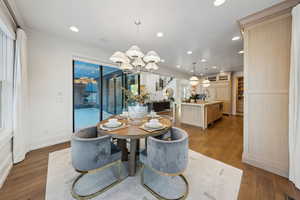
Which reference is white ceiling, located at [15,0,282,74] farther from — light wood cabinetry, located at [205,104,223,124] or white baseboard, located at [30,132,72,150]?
white baseboard, located at [30,132,72,150]

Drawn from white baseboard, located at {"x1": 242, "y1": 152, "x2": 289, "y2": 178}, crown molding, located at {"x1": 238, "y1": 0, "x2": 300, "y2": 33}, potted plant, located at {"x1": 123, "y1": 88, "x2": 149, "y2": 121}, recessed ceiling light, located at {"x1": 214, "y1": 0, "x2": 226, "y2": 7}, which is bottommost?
white baseboard, located at {"x1": 242, "y1": 152, "x2": 289, "y2": 178}

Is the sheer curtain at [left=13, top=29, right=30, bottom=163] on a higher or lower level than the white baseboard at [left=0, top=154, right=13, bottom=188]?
higher

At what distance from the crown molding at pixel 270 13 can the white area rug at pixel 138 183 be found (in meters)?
2.66

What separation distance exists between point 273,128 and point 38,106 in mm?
4869

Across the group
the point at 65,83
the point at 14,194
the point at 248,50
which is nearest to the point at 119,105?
the point at 65,83

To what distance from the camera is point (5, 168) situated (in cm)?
174

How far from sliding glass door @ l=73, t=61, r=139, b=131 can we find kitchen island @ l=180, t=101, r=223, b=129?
2.52m

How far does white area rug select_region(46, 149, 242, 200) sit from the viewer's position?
1.40 meters

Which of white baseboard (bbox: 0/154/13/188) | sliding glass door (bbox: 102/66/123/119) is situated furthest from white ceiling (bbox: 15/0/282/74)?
white baseboard (bbox: 0/154/13/188)

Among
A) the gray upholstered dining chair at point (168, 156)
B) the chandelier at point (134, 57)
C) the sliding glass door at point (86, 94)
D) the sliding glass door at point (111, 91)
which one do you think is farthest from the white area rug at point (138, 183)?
the sliding glass door at point (111, 91)

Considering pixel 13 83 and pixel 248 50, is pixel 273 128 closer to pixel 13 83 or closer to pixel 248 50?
pixel 248 50

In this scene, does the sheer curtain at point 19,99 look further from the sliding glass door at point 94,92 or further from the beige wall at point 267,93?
the beige wall at point 267,93

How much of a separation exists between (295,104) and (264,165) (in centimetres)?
118

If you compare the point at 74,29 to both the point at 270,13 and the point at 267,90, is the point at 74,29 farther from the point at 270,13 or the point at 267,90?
the point at 267,90
